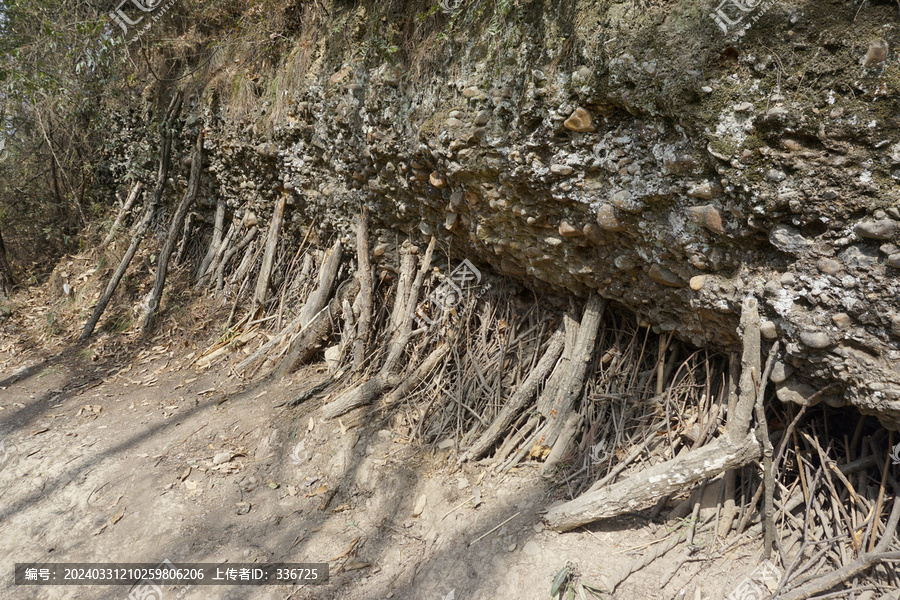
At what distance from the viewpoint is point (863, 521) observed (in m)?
2.30

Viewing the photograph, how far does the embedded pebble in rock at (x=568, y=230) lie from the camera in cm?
290

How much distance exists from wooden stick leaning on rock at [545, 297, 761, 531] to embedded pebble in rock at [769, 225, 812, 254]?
0.92 ft

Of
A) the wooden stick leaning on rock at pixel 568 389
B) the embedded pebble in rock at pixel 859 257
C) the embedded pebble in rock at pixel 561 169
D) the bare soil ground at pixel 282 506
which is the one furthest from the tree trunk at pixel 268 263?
the embedded pebble in rock at pixel 859 257

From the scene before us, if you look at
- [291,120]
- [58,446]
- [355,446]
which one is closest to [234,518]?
[355,446]

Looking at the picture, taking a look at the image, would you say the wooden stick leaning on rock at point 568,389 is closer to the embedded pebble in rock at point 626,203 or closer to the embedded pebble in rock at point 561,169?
the embedded pebble in rock at point 626,203

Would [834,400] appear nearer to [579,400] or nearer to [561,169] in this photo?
[579,400]

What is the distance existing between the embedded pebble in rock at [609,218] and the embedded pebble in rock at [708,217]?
37 cm

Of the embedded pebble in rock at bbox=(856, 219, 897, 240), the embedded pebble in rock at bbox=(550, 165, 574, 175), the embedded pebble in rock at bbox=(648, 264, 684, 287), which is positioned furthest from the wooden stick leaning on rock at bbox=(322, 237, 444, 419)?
the embedded pebble in rock at bbox=(856, 219, 897, 240)

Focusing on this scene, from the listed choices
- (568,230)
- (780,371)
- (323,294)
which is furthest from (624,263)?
(323,294)

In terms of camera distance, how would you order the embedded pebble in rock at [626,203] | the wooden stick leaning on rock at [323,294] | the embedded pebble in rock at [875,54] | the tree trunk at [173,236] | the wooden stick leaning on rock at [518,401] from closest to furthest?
the embedded pebble in rock at [875,54] → the embedded pebble in rock at [626,203] → the wooden stick leaning on rock at [518,401] → the wooden stick leaning on rock at [323,294] → the tree trunk at [173,236]

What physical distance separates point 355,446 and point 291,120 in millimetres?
3017

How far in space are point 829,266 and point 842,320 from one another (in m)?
0.22

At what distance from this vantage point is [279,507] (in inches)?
133

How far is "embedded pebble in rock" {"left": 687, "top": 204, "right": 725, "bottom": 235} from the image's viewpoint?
91.2 inches
